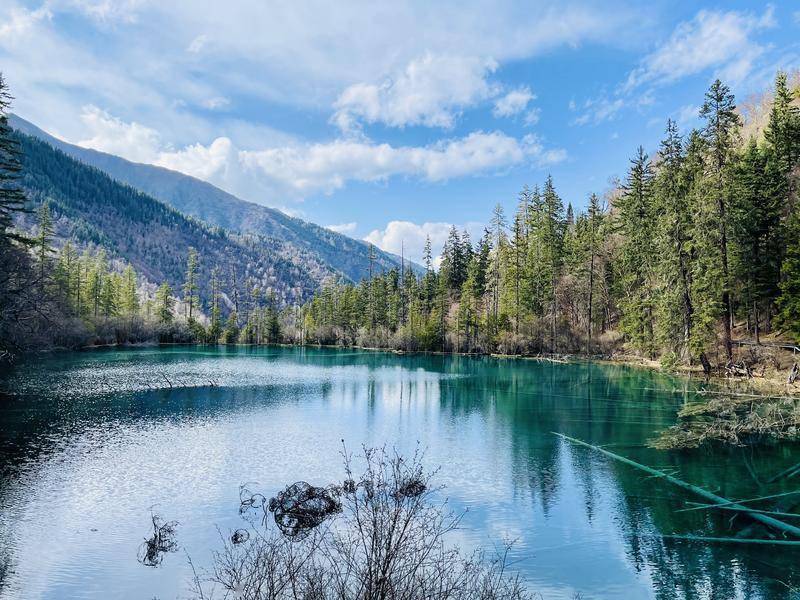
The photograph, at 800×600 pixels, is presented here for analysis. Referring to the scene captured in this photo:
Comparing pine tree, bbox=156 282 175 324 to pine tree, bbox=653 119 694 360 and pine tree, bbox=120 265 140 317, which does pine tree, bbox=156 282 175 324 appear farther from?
pine tree, bbox=653 119 694 360

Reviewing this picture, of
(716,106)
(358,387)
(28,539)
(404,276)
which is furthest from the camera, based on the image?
(404,276)

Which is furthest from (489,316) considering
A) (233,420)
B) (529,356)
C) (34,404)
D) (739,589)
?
(739,589)

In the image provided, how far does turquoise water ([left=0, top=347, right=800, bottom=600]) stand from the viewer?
41.8ft

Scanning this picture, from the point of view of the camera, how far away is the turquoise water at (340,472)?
12.7 meters

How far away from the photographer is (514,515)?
1659 cm

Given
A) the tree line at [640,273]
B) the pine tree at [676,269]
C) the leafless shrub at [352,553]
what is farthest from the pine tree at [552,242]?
the leafless shrub at [352,553]

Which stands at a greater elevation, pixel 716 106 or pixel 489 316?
pixel 716 106

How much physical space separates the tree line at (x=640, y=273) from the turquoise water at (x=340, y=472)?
8.89m

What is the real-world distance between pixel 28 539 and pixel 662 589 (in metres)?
16.3

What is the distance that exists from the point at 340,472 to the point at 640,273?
51.4 metres

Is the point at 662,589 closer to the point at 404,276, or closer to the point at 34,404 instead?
the point at 34,404

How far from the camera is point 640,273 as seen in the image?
60.8m

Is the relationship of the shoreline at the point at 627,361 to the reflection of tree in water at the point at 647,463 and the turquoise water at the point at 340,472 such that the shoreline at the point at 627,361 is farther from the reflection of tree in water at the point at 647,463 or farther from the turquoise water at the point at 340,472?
the turquoise water at the point at 340,472

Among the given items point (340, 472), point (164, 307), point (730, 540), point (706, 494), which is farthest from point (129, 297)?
point (730, 540)
